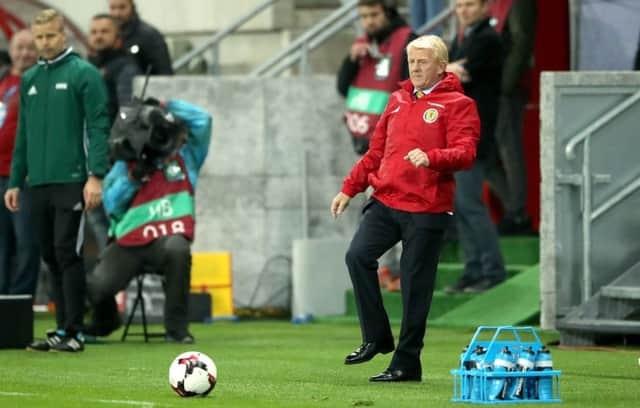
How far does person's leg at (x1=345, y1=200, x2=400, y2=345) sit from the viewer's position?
9.99m

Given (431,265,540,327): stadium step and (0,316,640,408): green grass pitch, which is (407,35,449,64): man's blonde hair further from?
(431,265,540,327): stadium step

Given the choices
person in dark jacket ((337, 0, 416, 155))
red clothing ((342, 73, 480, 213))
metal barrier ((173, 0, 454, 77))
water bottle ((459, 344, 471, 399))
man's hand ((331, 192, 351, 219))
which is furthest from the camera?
metal barrier ((173, 0, 454, 77))

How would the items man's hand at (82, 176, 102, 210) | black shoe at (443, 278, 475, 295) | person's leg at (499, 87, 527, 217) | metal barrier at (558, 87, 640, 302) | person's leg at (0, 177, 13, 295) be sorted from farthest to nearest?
person's leg at (499, 87, 527, 217), person's leg at (0, 177, 13, 295), black shoe at (443, 278, 475, 295), metal barrier at (558, 87, 640, 302), man's hand at (82, 176, 102, 210)

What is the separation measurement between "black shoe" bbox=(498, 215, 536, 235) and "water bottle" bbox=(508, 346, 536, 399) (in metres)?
7.98

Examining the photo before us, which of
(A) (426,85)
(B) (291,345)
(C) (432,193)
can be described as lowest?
(B) (291,345)

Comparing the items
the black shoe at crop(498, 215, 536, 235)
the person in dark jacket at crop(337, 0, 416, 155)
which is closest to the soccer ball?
the person in dark jacket at crop(337, 0, 416, 155)

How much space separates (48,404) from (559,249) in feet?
18.9

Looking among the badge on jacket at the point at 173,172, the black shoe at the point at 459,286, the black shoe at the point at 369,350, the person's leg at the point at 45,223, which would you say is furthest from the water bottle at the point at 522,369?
the black shoe at the point at 459,286

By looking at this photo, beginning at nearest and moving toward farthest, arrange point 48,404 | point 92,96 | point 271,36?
point 48,404, point 92,96, point 271,36

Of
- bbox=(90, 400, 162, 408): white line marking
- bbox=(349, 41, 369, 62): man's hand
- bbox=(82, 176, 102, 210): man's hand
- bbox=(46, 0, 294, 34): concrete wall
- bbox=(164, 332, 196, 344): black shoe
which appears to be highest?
bbox=(46, 0, 294, 34): concrete wall

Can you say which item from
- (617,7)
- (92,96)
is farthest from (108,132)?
(617,7)

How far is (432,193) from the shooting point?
9805mm

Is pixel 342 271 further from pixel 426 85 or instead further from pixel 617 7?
pixel 426 85

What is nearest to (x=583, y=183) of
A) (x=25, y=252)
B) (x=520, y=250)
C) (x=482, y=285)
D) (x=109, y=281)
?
(x=482, y=285)
